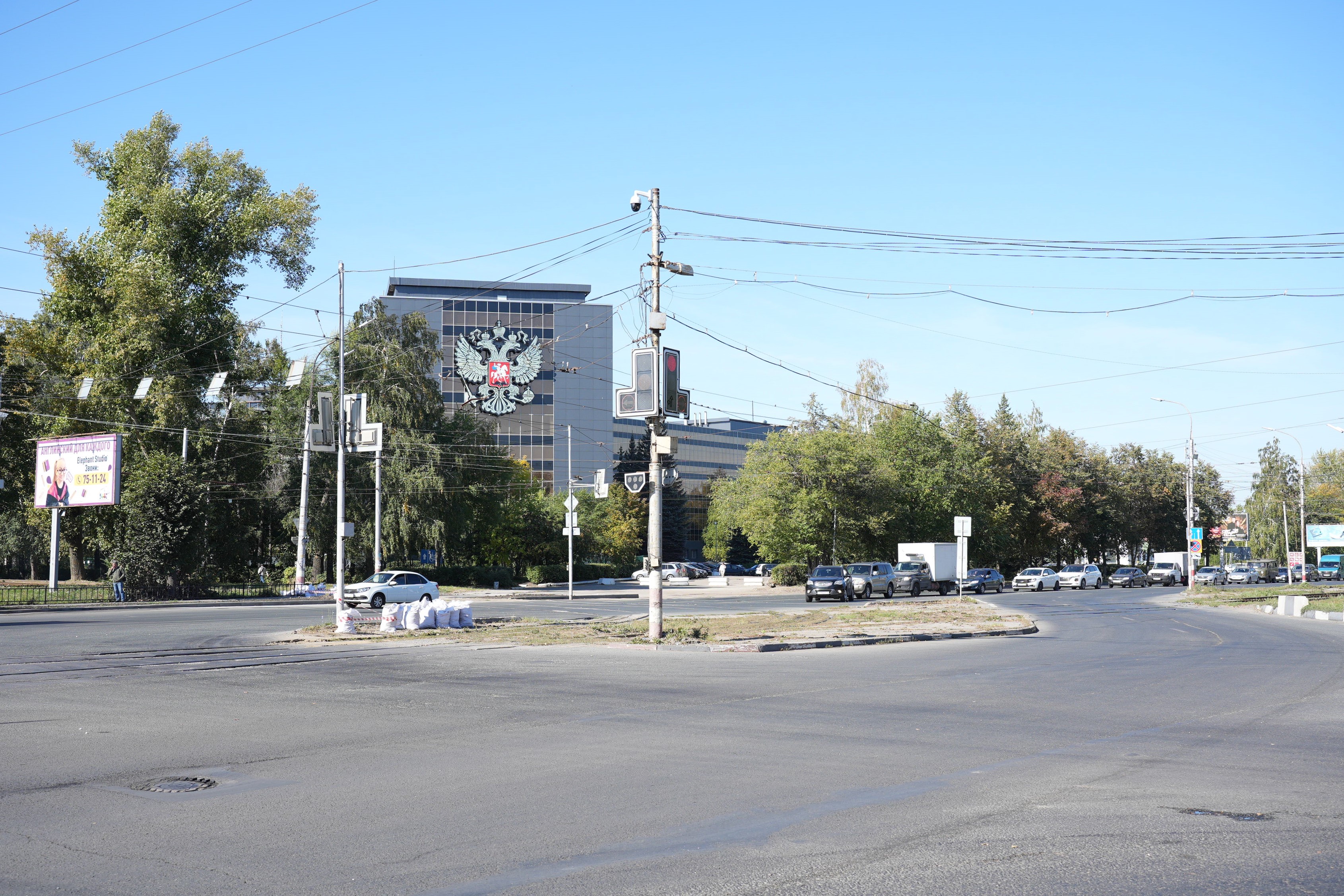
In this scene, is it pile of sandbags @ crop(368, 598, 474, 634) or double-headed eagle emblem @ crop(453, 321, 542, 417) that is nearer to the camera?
pile of sandbags @ crop(368, 598, 474, 634)

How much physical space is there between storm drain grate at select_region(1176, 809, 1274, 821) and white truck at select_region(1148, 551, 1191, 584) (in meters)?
78.3

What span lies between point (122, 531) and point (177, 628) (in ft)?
72.9

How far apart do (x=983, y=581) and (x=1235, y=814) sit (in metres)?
58.4

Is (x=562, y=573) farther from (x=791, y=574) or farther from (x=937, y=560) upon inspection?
(x=937, y=560)

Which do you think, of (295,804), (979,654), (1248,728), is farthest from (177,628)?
(1248,728)

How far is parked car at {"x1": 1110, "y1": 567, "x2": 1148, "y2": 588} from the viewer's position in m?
77.9

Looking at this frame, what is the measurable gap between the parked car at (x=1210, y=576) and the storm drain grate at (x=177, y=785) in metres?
70.8

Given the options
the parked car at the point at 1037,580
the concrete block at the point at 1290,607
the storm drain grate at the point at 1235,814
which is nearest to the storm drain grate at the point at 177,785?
the storm drain grate at the point at 1235,814

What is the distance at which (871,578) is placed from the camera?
5209cm

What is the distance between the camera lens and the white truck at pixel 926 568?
186 feet

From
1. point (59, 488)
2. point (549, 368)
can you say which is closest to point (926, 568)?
point (59, 488)

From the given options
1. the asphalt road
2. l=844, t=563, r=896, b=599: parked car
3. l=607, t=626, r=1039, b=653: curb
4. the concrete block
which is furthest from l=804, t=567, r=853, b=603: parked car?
the asphalt road

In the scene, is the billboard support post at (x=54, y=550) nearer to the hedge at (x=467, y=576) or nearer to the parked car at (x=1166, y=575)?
the hedge at (x=467, y=576)

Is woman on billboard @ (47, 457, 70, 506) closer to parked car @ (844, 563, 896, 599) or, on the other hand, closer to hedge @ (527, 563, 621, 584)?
hedge @ (527, 563, 621, 584)
